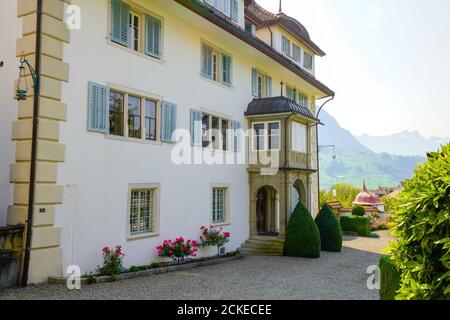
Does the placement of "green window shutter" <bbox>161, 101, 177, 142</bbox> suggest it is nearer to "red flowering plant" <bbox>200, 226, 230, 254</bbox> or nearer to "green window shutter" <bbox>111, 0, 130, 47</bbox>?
"green window shutter" <bbox>111, 0, 130, 47</bbox>

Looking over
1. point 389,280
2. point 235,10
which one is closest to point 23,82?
point 389,280

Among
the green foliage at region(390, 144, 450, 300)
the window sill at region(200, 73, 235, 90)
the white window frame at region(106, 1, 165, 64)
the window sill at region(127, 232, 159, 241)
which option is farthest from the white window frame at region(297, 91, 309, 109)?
the green foliage at region(390, 144, 450, 300)

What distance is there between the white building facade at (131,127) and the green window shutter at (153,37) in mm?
44

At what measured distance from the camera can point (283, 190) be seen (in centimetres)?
1803

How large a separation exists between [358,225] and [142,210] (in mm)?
19685

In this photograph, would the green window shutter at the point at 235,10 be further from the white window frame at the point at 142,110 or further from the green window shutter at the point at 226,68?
the white window frame at the point at 142,110

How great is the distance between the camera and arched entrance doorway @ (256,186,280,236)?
21688 millimetres

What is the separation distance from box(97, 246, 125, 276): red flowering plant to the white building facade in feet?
0.78

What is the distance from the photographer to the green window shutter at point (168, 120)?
1374 centimetres

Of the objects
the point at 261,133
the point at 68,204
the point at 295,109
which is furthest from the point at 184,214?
the point at 295,109

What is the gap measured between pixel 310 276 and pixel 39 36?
10.8 m

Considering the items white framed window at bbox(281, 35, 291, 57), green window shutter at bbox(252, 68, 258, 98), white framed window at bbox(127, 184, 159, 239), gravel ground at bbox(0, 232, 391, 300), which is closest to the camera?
gravel ground at bbox(0, 232, 391, 300)
